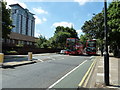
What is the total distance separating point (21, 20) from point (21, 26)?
3809 millimetres

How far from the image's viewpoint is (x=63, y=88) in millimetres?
7293

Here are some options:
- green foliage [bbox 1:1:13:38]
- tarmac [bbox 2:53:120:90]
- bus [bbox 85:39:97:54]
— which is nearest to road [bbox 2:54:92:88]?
tarmac [bbox 2:53:120:90]

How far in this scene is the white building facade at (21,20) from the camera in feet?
192

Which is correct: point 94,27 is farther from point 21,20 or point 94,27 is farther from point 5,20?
point 21,20

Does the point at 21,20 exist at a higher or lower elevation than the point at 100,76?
higher

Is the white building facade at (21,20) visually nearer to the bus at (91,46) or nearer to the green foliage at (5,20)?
the green foliage at (5,20)

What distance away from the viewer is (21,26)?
213 feet

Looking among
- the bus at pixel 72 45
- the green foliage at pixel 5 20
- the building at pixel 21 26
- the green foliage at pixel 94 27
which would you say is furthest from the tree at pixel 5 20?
the building at pixel 21 26

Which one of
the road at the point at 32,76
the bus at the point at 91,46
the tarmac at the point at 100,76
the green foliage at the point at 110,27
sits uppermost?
the green foliage at the point at 110,27

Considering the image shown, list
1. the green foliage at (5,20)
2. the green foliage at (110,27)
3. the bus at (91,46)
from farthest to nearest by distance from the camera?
the bus at (91,46) < the green foliage at (5,20) < the green foliage at (110,27)

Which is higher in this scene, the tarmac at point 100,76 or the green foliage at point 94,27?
the green foliage at point 94,27

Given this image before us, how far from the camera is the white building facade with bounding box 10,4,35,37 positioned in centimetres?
5838

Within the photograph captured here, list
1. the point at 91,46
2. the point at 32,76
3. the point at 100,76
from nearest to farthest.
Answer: the point at 32,76, the point at 100,76, the point at 91,46

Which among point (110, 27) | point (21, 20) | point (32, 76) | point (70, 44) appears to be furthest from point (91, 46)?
point (32, 76)
